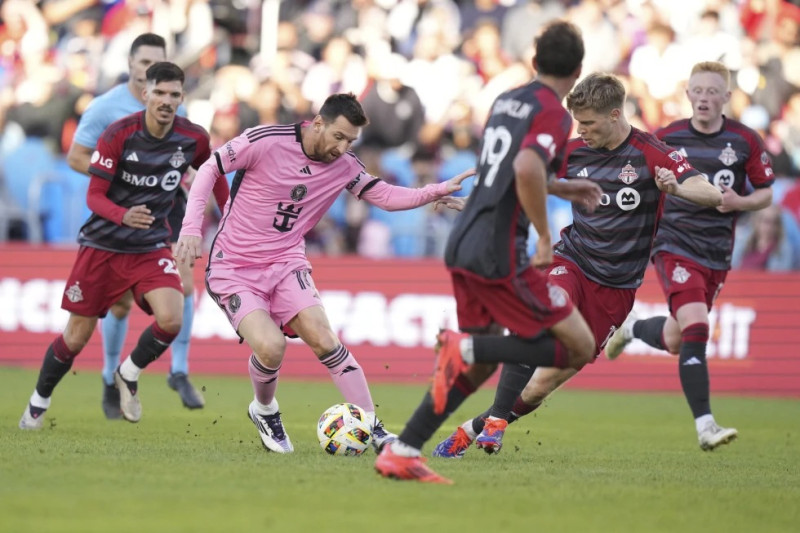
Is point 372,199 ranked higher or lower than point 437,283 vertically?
higher

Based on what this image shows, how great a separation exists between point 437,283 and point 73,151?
6255 millimetres

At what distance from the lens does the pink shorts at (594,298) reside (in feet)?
28.9

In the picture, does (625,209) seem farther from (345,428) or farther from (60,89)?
(60,89)

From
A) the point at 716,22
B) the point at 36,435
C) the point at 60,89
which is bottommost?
the point at 36,435

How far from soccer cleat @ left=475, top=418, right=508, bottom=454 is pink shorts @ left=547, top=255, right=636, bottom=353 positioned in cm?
92

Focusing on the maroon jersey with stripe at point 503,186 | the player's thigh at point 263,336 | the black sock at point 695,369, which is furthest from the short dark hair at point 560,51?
the black sock at point 695,369

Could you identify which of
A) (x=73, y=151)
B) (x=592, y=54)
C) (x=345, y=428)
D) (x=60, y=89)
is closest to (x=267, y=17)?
(x=60, y=89)

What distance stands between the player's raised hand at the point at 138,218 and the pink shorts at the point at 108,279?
79 centimetres

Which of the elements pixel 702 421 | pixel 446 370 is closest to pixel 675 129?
pixel 702 421

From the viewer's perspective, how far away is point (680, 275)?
9656mm

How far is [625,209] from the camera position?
8758mm

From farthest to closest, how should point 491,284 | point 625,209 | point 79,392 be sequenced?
point 79,392, point 625,209, point 491,284

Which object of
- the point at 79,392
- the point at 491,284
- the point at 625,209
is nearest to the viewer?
the point at 491,284

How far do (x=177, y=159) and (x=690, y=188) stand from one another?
3.76 metres
